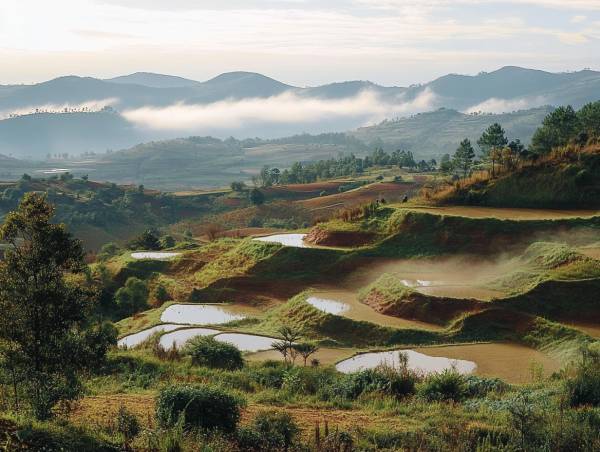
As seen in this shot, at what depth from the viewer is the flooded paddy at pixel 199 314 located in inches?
1524

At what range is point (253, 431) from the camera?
14.4 m

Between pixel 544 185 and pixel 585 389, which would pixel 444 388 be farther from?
pixel 544 185

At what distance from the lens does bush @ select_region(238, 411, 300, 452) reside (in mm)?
14055

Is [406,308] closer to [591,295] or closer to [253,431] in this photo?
[591,295]

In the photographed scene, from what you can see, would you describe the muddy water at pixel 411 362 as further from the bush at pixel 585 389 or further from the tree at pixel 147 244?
the tree at pixel 147 244

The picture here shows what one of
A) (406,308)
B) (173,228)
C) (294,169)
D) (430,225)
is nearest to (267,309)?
(406,308)

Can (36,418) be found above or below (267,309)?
above

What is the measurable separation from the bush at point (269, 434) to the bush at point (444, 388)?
22.2 ft

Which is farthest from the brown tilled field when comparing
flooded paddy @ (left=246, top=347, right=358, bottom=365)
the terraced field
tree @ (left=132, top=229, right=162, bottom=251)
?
tree @ (left=132, top=229, right=162, bottom=251)

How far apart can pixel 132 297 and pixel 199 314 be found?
7.65 m

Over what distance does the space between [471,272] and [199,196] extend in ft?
407

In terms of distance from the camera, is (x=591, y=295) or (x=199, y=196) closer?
(x=591, y=295)

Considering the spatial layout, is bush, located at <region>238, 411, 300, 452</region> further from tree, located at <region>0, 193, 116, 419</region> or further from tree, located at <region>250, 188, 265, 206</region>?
tree, located at <region>250, 188, 265, 206</region>

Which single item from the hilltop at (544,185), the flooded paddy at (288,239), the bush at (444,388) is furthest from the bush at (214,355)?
the hilltop at (544,185)
